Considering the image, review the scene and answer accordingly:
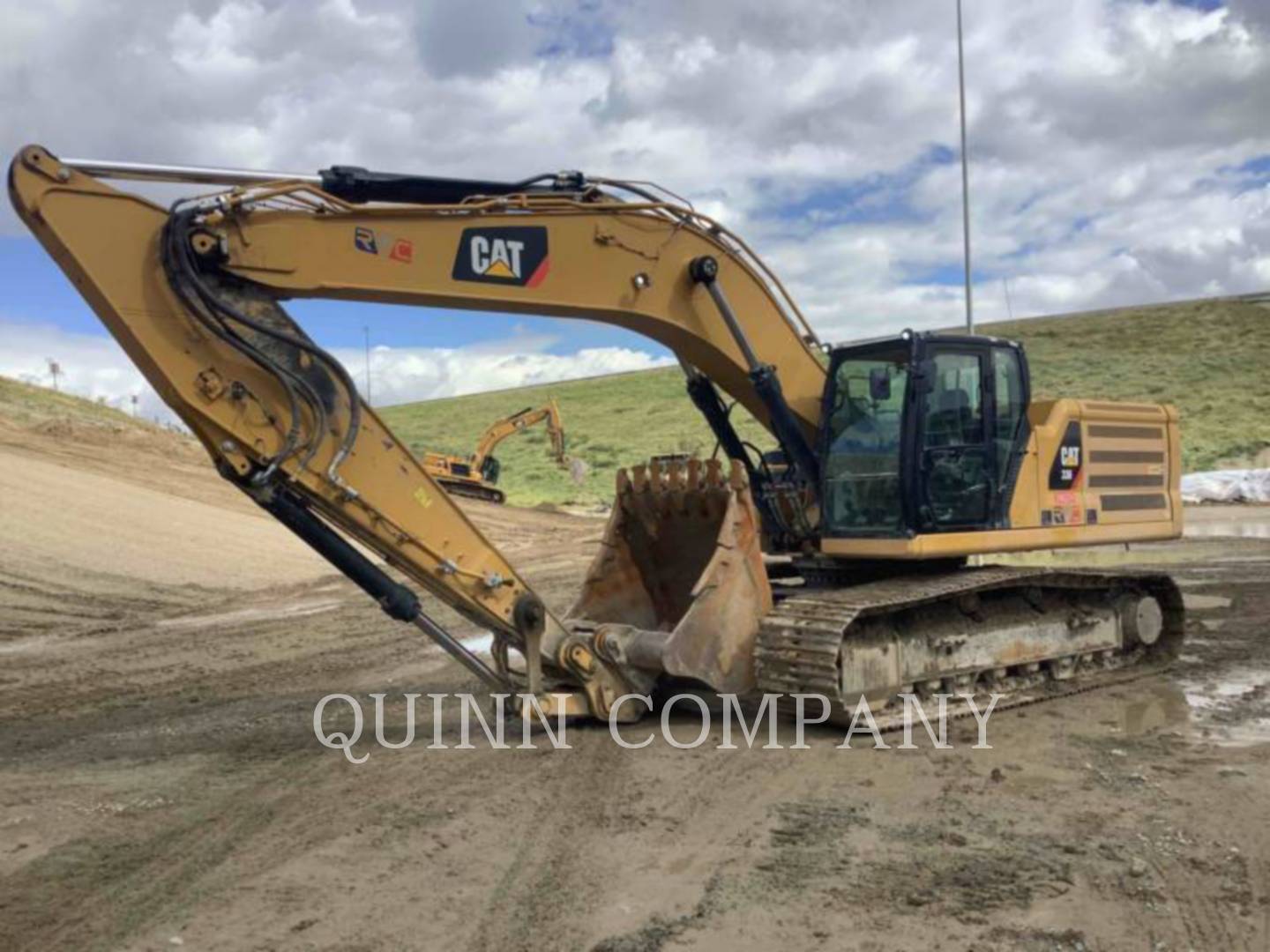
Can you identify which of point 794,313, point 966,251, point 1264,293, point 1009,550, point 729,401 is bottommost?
point 1009,550

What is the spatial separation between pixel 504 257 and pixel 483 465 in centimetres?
2516

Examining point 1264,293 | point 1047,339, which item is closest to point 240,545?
point 1047,339

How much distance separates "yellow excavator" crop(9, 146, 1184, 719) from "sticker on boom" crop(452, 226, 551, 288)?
13 mm

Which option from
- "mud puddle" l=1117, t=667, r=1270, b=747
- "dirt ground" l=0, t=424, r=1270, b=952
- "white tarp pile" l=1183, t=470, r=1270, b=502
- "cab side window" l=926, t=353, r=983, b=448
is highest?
"cab side window" l=926, t=353, r=983, b=448

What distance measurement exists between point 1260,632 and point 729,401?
606cm

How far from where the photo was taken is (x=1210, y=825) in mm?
5684

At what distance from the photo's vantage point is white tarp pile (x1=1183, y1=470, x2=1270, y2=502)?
28.5 metres

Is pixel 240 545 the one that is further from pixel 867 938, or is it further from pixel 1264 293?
pixel 1264 293

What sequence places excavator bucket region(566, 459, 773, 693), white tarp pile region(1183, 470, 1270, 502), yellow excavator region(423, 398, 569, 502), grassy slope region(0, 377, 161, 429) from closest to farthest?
excavator bucket region(566, 459, 773, 693), grassy slope region(0, 377, 161, 429), white tarp pile region(1183, 470, 1270, 502), yellow excavator region(423, 398, 569, 502)

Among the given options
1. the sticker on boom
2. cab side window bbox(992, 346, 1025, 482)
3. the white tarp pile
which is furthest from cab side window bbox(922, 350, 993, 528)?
the white tarp pile

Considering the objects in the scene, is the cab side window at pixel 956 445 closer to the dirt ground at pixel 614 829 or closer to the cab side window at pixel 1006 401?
the cab side window at pixel 1006 401

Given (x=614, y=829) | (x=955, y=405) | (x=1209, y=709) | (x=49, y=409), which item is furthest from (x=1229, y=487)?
(x=49, y=409)

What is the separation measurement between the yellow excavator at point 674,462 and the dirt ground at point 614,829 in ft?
1.88

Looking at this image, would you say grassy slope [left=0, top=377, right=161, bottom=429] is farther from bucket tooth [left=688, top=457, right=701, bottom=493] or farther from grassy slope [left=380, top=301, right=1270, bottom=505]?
bucket tooth [left=688, top=457, right=701, bottom=493]
